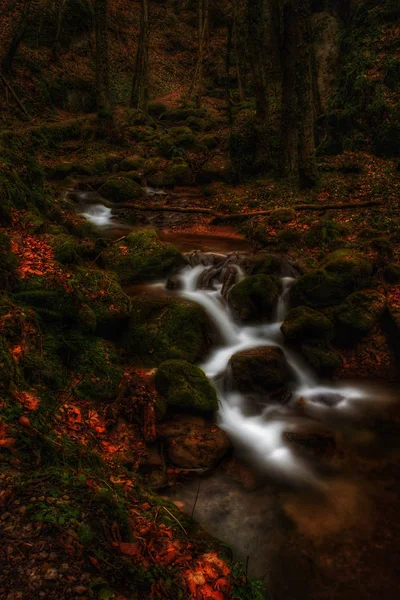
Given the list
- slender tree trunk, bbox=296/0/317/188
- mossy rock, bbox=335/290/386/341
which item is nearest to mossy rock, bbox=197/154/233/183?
slender tree trunk, bbox=296/0/317/188

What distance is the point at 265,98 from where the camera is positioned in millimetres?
15898

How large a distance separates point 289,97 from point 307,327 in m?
10.3

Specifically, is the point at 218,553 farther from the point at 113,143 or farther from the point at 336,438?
the point at 113,143

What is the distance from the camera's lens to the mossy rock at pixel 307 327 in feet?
26.9

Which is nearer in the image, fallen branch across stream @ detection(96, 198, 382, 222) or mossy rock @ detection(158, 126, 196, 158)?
fallen branch across stream @ detection(96, 198, 382, 222)

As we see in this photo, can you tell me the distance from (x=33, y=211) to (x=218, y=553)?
7.28 m

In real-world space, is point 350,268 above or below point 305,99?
below

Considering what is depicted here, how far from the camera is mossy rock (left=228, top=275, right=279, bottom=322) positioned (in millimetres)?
9031

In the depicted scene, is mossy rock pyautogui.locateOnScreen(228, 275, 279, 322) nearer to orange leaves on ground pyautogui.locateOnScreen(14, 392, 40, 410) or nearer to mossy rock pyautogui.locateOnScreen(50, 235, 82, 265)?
mossy rock pyautogui.locateOnScreen(50, 235, 82, 265)

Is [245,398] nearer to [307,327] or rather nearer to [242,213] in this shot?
[307,327]

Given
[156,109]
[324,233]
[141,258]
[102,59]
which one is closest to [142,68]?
[156,109]

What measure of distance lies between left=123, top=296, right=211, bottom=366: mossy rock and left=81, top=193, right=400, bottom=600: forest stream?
49 centimetres

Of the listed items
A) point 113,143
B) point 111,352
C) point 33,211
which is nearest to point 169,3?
point 113,143

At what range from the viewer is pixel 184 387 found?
6262mm
